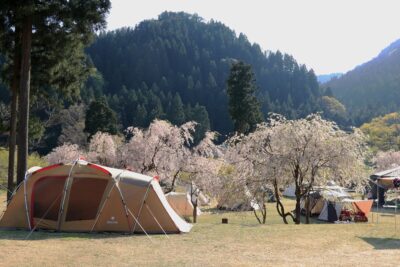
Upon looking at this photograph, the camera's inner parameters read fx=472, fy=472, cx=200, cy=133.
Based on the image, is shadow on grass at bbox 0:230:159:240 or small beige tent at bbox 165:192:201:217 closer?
shadow on grass at bbox 0:230:159:240

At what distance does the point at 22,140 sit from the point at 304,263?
10.5 m

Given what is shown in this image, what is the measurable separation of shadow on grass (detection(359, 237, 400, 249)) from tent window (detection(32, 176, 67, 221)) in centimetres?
757

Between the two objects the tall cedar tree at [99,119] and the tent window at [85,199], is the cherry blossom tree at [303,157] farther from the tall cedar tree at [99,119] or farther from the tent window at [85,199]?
the tall cedar tree at [99,119]

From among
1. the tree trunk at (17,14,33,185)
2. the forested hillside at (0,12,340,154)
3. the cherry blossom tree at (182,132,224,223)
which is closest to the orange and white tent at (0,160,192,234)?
the tree trunk at (17,14,33,185)

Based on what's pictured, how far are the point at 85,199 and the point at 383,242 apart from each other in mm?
7246

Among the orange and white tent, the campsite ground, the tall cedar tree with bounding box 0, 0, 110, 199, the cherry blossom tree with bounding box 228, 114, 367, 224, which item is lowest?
the campsite ground

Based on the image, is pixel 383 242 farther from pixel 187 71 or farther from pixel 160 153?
pixel 187 71

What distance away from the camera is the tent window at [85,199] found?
1158 centimetres

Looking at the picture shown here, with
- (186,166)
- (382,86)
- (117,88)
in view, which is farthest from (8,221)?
(382,86)

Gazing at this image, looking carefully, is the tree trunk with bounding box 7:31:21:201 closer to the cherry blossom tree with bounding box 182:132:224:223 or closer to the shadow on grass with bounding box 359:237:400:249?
the cherry blossom tree with bounding box 182:132:224:223

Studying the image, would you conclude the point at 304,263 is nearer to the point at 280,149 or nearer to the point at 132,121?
the point at 280,149

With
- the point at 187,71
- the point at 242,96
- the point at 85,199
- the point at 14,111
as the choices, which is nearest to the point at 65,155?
the point at 14,111

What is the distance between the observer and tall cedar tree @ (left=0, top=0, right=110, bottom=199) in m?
15.3

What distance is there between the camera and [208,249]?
31.4 feet
